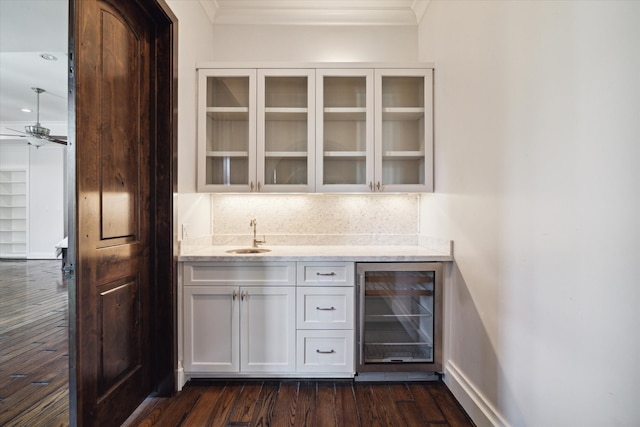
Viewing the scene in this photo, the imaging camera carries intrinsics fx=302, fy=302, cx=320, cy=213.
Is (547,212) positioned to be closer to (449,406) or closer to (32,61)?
(449,406)

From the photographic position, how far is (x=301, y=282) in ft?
6.74

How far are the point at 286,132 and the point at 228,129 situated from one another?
457 mm

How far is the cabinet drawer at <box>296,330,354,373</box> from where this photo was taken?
205 cm

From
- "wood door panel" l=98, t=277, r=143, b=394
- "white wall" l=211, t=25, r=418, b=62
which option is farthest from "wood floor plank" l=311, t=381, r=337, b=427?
"white wall" l=211, t=25, r=418, b=62

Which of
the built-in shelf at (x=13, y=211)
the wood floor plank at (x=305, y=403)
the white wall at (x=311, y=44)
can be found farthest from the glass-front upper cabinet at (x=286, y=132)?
the built-in shelf at (x=13, y=211)

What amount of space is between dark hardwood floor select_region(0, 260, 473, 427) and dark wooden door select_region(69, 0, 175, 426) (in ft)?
0.73

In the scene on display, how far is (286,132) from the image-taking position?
2396 millimetres

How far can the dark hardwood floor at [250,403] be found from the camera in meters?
1.71

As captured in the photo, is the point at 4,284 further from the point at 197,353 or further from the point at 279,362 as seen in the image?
the point at 279,362

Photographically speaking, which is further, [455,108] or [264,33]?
[264,33]

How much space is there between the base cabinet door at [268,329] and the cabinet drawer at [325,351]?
0.20 ft

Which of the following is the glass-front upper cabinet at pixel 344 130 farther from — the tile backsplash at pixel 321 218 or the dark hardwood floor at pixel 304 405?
the dark hardwood floor at pixel 304 405

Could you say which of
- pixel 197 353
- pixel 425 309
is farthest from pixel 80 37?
pixel 425 309

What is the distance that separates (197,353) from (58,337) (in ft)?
6.25
